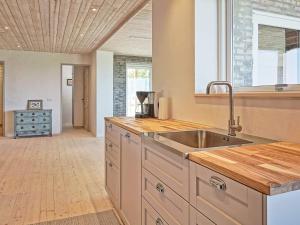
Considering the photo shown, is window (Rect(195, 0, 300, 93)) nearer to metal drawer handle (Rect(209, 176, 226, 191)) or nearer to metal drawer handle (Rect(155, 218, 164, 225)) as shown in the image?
metal drawer handle (Rect(209, 176, 226, 191))

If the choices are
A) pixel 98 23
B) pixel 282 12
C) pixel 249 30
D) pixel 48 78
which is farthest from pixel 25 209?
pixel 48 78

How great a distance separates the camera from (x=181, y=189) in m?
1.18

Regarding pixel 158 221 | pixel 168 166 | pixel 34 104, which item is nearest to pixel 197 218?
pixel 168 166

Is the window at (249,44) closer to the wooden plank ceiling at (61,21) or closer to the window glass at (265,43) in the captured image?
the window glass at (265,43)

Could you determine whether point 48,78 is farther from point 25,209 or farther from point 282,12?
point 282,12

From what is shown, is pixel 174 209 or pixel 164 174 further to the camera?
pixel 164 174

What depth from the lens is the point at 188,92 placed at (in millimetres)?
2402

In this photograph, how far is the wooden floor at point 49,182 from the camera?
2.54 m

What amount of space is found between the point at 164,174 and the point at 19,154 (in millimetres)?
4559

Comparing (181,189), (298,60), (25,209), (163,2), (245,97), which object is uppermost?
(163,2)

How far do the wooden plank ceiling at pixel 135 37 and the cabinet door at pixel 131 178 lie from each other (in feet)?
7.58

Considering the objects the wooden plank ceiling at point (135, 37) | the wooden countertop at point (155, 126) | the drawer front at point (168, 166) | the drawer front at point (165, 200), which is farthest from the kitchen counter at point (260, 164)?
the wooden plank ceiling at point (135, 37)

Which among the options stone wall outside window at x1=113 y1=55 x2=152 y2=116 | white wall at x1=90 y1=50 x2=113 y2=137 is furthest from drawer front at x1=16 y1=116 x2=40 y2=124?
stone wall outside window at x1=113 y1=55 x2=152 y2=116

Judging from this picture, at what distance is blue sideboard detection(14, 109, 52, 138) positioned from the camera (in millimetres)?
7094
